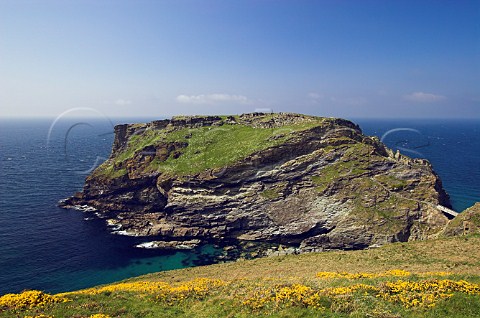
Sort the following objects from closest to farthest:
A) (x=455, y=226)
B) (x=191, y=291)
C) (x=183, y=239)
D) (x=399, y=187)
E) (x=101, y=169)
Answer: (x=191, y=291) < (x=455, y=226) < (x=399, y=187) < (x=183, y=239) < (x=101, y=169)

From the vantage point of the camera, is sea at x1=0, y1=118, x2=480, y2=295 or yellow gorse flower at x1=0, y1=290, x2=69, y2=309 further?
sea at x1=0, y1=118, x2=480, y2=295

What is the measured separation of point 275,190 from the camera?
8494 centimetres

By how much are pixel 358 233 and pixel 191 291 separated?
53041mm

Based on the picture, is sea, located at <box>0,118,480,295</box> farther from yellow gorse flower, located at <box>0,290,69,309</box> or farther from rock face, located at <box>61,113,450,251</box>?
yellow gorse flower, located at <box>0,290,69,309</box>

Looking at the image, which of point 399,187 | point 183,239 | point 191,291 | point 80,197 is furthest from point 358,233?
point 80,197

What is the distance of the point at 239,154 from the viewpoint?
3612 inches

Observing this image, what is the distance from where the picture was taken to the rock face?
73.1 m

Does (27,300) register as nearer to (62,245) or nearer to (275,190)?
(62,245)

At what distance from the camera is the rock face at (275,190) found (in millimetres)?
73125

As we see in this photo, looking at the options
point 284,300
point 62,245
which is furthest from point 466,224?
point 62,245

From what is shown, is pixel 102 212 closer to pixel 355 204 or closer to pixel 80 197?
pixel 80 197

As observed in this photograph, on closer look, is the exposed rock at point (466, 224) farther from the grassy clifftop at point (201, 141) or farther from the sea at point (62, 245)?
the grassy clifftop at point (201, 141)

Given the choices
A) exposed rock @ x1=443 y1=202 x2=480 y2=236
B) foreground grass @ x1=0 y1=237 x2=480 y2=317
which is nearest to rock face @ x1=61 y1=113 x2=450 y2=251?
exposed rock @ x1=443 y1=202 x2=480 y2=236

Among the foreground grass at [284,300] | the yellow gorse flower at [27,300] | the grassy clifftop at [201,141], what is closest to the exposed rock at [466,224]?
the foreground grass at [284,300]
